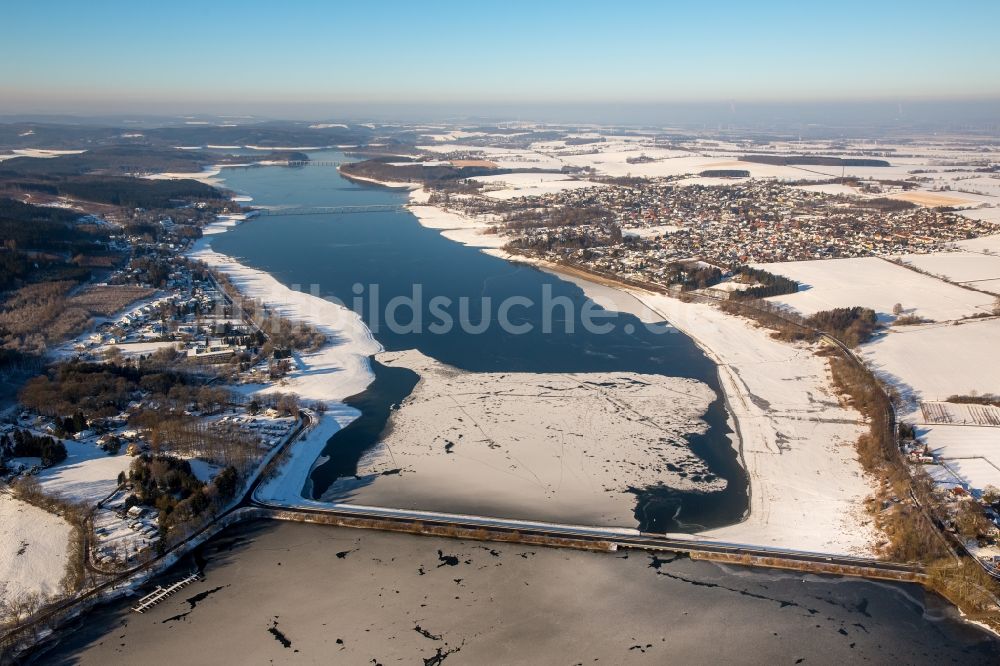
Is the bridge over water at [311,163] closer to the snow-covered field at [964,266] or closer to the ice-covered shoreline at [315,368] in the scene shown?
the ice-covered shoreline at [315,368]

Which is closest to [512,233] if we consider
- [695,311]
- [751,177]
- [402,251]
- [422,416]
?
[402,251]

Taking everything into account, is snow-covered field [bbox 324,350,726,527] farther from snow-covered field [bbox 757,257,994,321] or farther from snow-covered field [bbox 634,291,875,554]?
snow-covered field [bbox 757,257,994,321]

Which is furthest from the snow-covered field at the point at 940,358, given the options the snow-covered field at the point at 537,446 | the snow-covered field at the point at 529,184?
the snow-covered field at the point at 529,184

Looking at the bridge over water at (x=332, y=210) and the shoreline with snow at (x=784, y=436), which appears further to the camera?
the bridge over water at (x=332, y=210)

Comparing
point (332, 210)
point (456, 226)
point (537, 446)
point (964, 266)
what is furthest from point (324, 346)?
point (964, 266)

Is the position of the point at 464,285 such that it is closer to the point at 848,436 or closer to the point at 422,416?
the point at 422,416

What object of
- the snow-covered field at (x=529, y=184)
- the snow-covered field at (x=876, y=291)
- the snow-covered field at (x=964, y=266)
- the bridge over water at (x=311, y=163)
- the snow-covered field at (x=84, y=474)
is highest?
the bridge over water at (x=311, y=163)

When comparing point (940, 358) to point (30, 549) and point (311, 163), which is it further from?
point (311, 163)
